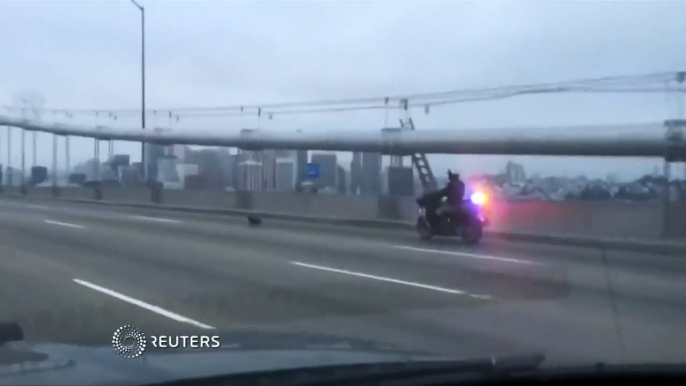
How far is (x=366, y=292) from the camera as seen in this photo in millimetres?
13359

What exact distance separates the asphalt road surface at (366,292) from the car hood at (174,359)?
0.89 meters

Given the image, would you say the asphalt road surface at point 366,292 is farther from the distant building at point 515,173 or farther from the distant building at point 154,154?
the distant building at point 154,154

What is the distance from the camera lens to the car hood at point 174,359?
421 cm

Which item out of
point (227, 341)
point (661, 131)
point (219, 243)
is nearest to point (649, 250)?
point (661, 131)

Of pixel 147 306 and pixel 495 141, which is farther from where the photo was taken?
pixel 495 141

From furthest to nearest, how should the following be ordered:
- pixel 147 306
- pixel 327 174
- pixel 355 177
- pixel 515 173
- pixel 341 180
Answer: pixel 327 174
pixel 341 180
pixel 355 177
pixel 515 173
pixel 147 306

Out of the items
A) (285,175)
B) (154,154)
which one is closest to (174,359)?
(285,175)

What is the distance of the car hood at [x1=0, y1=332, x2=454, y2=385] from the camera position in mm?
4215

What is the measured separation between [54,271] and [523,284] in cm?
755

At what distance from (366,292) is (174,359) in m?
8.58

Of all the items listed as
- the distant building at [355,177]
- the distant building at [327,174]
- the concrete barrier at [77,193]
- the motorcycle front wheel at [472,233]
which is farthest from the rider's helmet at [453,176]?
the concrete barrier at [77,193]

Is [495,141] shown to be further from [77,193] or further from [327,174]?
[77,193]

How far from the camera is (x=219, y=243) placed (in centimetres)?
2209

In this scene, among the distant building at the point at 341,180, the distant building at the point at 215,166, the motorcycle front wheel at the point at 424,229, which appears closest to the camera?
the motorcycle front wheel at the point at 424,229
